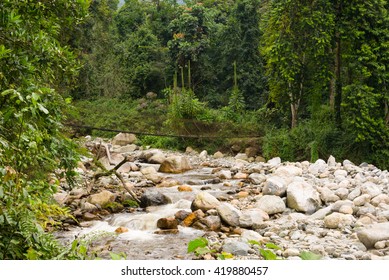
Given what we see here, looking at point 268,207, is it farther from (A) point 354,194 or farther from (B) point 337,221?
(A) point 354,194

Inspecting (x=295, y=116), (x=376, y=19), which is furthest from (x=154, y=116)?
(x=376, y=19)

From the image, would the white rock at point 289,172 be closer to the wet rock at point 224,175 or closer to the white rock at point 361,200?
the wet rock at point 224,175

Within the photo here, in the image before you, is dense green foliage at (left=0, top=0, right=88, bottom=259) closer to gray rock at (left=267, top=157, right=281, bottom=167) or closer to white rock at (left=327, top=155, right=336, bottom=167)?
white rock at (left=327, top=155, right=336, bottom=167)

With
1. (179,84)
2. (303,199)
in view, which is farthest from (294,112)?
(179,84)

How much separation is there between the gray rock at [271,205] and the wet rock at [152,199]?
151 centimetres

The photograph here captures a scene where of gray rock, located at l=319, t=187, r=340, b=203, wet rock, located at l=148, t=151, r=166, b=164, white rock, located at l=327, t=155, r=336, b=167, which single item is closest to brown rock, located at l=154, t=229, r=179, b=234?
gray rock, located at l=319, t=187, r=340, b=203

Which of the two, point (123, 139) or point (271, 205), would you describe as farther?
point (123, 139)

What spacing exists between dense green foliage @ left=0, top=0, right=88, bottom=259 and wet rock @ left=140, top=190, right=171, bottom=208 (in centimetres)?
369

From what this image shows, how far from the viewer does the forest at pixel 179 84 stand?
7.71 ft

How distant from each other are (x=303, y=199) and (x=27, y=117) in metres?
5.06

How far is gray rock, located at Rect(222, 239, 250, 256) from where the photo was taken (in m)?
4.25

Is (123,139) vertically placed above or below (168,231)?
below

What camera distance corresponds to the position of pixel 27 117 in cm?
197

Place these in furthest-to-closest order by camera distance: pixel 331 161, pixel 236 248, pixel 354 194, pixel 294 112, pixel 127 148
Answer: pixel 127 148, pixel 294 112, pixel 331 161, pixel 354 194, pixel 236 248
